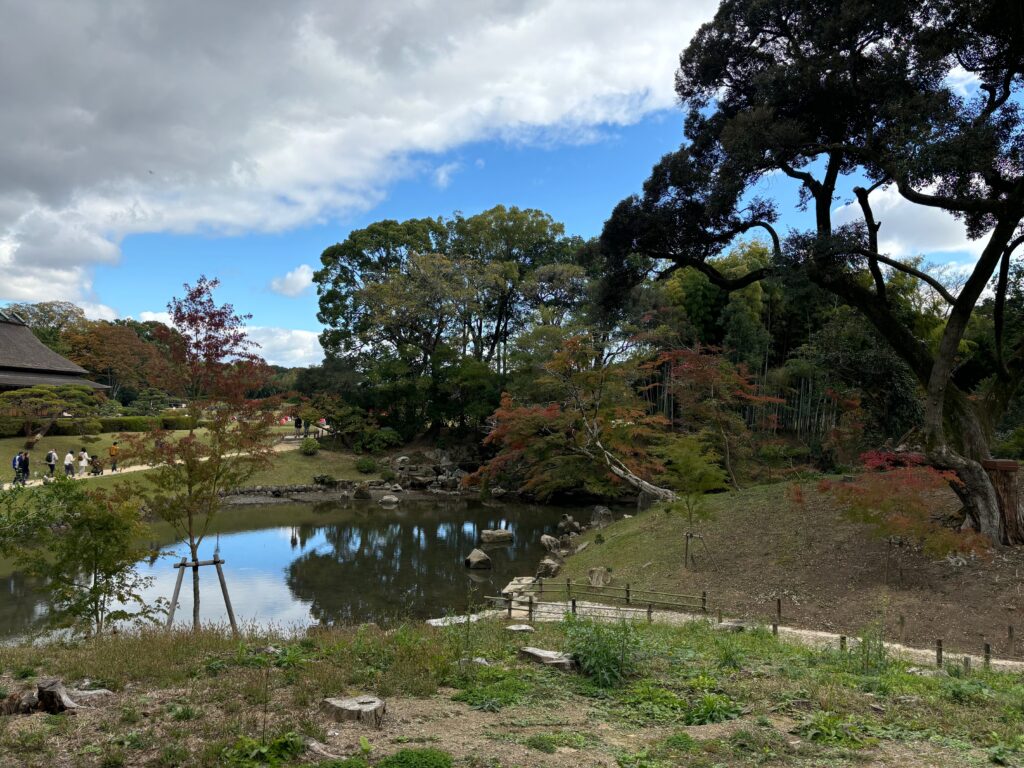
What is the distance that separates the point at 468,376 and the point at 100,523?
22951mm

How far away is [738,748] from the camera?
13.2 feet

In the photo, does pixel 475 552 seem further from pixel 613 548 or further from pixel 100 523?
pixel 100 523

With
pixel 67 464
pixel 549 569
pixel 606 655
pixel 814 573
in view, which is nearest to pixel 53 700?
pixel 606 655

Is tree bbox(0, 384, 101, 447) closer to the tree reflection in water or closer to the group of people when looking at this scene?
the group of people

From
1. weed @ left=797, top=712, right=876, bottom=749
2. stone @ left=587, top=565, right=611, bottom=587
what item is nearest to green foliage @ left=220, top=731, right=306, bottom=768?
weed @ left=797, top=712, right=876, bottom=749

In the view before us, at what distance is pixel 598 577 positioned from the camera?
12.7m

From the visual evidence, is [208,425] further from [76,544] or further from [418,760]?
[418,760]

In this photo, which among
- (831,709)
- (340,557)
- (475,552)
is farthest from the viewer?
(340,557)

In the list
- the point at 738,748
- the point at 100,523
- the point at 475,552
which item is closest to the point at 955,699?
the point at 738,748

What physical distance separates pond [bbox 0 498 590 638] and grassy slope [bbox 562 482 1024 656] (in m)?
3.26

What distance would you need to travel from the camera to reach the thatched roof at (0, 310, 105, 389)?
89.3 feet

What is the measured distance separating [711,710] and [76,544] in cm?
760

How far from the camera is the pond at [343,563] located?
12.3 m

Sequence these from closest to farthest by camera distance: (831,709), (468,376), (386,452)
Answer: (831,709) → (468,376) → (386,452)
